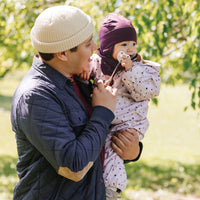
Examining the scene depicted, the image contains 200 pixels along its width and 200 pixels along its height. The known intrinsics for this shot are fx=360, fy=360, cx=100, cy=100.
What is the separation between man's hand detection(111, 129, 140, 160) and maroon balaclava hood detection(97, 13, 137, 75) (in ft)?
1.23

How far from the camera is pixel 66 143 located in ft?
5.18

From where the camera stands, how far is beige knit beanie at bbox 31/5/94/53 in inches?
65.1

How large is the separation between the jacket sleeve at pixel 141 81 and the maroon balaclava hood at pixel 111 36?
0.35 ft

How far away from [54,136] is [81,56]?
42 cm

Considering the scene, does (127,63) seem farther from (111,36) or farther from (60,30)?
(60,30)

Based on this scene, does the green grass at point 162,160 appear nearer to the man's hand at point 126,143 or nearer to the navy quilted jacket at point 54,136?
the man's hand at point 126,143

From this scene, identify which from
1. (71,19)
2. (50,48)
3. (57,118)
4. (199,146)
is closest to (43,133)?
(57,118)

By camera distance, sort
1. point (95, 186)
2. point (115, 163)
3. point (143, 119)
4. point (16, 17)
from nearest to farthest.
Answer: point (95, 186) → point (115, 163) → point (143, 119) → point (16, 17)

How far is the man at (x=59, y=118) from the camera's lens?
1.59 meters

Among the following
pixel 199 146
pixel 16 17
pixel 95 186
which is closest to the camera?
pixel 95 186

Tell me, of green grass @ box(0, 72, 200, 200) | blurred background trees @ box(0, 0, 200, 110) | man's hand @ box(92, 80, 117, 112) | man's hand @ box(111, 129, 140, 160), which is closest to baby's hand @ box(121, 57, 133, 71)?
man's hand @ box(92, 80, 117, 112)

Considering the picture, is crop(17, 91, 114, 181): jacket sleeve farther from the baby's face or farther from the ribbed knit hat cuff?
the baby's face

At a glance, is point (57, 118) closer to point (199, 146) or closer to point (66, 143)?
point (66, 143)

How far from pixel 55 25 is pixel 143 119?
85 centimetres
